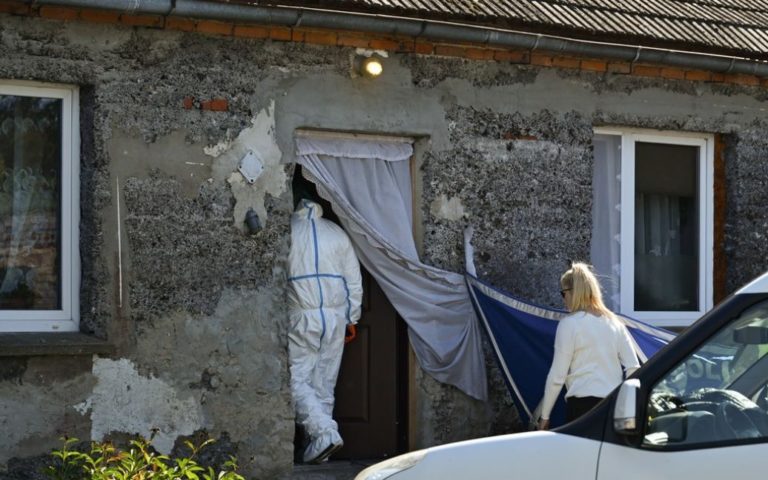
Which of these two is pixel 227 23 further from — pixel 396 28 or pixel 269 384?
pixel 269 384

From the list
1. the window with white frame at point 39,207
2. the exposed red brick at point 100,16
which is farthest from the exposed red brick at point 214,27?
the window with white frame at point 39,207

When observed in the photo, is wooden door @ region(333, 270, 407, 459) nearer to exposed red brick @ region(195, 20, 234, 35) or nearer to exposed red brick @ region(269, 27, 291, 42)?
exposed red brick @ region(269, 27, 291, 42)

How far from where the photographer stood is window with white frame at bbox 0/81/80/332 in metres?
8.46

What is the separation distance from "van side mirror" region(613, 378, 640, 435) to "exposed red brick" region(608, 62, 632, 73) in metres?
5.48

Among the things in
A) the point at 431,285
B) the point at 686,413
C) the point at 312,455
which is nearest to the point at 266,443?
the point at 312,455

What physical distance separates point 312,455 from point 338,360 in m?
0.69

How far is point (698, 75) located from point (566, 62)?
1223 mm

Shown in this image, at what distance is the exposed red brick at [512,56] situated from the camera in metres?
9.82

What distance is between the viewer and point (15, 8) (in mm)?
8156

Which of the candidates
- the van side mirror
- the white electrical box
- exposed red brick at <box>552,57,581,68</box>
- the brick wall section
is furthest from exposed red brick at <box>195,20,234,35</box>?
the van side mirror

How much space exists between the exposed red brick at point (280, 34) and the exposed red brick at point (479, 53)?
1.42m

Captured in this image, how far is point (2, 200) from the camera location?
334 inches

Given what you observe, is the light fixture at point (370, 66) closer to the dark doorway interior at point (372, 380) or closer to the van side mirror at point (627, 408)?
the dark doorway interior at point (372, 380)

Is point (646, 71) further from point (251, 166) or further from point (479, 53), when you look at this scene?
point (251, 166)
